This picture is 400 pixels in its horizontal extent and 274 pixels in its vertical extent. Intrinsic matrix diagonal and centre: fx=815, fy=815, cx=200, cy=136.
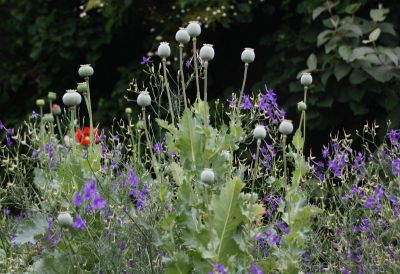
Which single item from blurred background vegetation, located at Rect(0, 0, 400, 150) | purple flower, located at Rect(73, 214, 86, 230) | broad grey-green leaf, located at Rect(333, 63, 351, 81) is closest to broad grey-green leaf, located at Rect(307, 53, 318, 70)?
blurred background vegetation, located at Rect(0, 0, 400, 150)

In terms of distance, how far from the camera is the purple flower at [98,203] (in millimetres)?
2527

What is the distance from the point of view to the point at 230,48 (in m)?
6.12

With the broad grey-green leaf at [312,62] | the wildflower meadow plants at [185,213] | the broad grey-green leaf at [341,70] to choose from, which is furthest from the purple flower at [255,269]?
the broad grey-green leaf at [312,62]

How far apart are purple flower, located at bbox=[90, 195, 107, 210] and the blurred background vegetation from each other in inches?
101

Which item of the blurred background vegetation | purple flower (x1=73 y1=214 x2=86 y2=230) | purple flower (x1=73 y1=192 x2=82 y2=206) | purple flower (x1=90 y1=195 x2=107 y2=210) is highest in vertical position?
purple flower (x1=73 y1=192 x2=82 y2=206)

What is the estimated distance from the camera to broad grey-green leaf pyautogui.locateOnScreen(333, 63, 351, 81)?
4.82 metres

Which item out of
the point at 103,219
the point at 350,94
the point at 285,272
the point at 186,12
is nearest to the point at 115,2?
the point at 186,12

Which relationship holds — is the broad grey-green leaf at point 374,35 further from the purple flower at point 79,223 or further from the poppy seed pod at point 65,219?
the poppy seed pod at point 65,219

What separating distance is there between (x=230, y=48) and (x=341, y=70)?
142cm

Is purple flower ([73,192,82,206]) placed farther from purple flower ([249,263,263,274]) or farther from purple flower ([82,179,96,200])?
purple flower ([249,263,263,274])

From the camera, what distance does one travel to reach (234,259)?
251cm

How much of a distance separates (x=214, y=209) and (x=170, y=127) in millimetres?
315

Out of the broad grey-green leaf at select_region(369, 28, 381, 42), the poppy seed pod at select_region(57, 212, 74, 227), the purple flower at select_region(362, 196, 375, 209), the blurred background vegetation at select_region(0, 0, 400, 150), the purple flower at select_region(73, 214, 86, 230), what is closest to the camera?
the poppy seed pod at select_region(57, 212, 74, 227)

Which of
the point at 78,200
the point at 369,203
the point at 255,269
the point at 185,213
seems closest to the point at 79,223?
the point at 78,200
